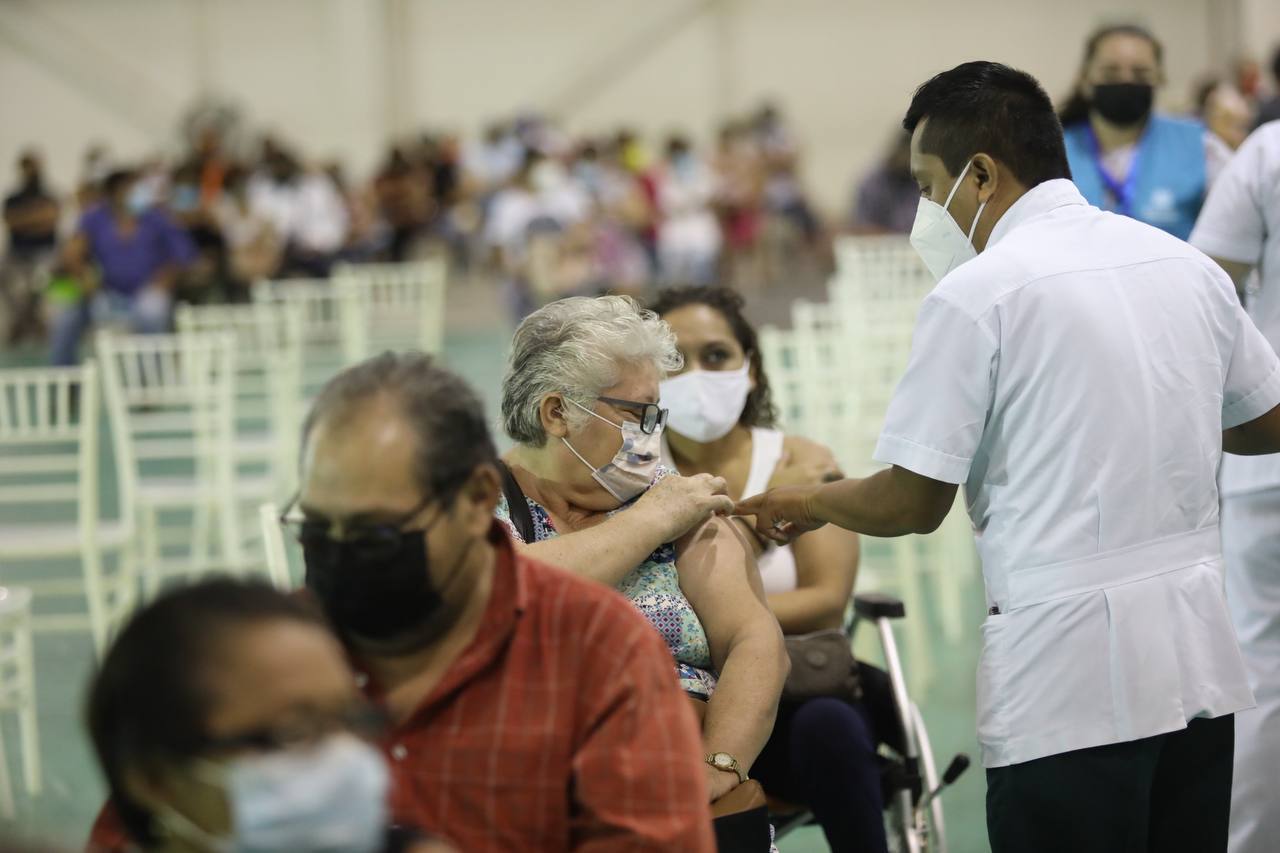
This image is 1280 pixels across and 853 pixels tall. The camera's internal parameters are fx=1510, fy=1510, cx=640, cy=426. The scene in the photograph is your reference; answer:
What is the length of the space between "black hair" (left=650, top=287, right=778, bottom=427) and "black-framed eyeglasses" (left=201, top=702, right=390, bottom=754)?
5.55ft

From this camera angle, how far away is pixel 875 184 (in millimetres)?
11242

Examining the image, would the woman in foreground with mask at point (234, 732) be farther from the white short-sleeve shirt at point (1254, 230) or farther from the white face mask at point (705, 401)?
the white short-sleeve shirt at point (1254, 230)

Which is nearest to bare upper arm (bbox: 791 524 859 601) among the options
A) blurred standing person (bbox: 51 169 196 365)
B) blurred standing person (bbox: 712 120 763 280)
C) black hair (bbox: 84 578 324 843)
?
black hair (bbox: 84 578 324 843)

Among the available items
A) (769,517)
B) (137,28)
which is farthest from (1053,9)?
(769,517)

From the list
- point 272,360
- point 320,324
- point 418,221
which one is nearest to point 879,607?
point 272,360

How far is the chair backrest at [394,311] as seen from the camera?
25.7ft

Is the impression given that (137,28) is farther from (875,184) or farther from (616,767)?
(616,767)

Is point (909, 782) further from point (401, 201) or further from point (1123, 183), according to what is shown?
point (401, 201)

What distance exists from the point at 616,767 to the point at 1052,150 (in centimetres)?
100

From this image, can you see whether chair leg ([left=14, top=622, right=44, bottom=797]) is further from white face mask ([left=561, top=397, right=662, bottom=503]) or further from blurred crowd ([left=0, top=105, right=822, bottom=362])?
blurred crowd ([left=0, top=105, right=822, bottom=362])

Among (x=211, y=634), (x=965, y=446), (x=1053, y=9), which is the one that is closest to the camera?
(x=211, y=634)

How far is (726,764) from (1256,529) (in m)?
1.23

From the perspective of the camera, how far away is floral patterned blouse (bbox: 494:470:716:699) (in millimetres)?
2070

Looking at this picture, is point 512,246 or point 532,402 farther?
point 512,246
